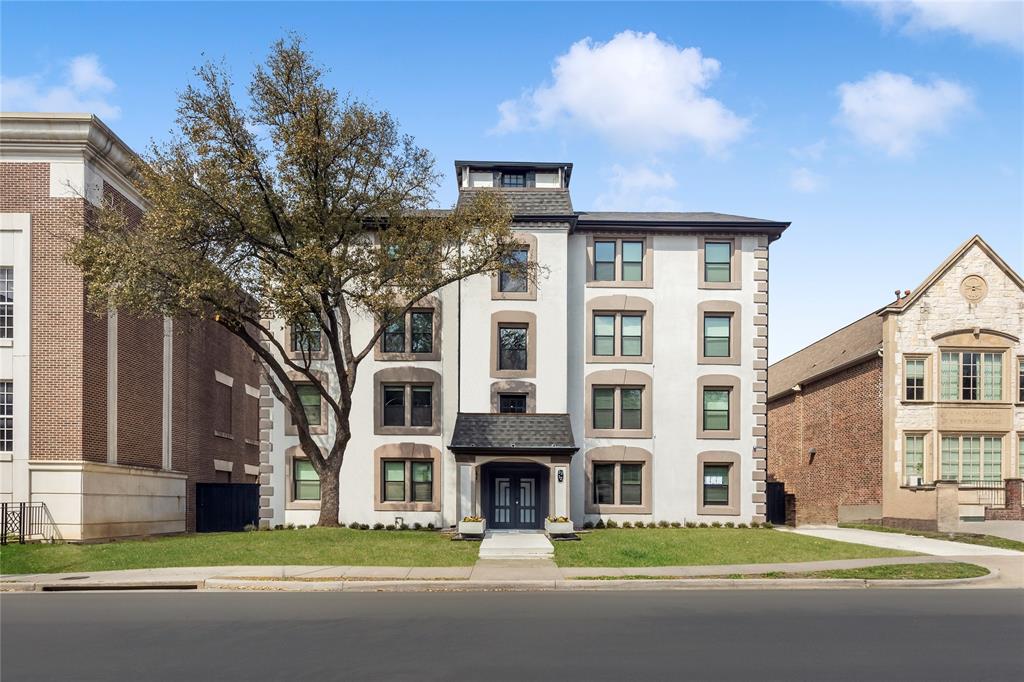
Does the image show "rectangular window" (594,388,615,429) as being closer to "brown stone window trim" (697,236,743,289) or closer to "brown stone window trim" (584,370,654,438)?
"brown stone window trim" (584,370,654,438)

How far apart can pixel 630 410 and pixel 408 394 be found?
852cm

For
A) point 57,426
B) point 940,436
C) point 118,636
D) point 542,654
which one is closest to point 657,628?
point 542,654

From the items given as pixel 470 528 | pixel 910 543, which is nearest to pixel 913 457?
pixel 910 543

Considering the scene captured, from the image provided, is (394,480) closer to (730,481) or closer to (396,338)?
(396,338)

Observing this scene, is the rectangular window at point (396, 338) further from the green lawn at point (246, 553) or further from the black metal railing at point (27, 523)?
the black metal railing at point (27, 523)

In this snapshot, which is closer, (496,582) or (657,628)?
(657,628)

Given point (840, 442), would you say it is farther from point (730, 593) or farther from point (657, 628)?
point (657, 628)

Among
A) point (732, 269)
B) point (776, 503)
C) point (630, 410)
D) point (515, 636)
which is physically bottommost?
point (776, 503)

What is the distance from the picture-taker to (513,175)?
37.6m

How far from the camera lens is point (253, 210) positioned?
2892cm

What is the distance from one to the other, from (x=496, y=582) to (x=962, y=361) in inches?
997

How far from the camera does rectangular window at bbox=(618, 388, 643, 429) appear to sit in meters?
36.0

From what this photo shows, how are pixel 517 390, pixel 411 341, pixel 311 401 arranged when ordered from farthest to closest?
pixel 311 401, pixel 411 341, pixel 517 390

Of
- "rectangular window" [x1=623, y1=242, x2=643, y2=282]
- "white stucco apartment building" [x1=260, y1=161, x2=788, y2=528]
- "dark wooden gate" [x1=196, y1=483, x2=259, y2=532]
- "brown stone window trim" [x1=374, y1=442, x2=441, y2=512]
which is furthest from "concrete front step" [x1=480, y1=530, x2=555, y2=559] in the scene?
"dark wooden gate" [x1=196, y1=483, x2=259, y2=532]
